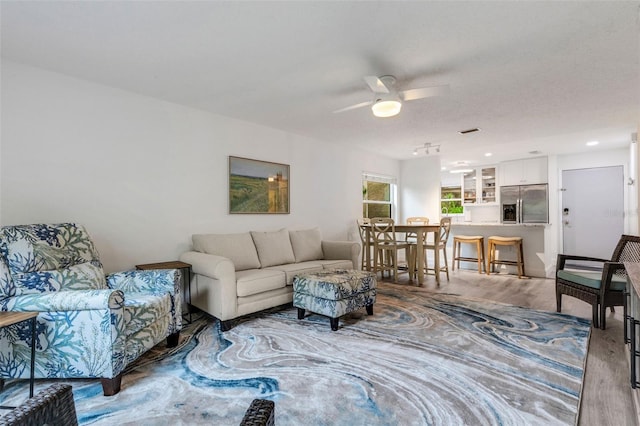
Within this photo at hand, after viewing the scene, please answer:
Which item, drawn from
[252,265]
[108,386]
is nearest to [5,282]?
[108,386]

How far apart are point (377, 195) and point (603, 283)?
4.03 metres

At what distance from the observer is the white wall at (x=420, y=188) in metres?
6.45

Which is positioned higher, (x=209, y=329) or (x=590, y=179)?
(x=590, y=179)

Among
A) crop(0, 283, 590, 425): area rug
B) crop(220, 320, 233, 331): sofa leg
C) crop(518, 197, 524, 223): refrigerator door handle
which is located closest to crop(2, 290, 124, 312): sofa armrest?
crop(0, 283, 590, 425): area rug

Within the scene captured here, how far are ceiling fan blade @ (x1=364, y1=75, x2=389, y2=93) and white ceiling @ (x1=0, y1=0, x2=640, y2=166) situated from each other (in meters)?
0.18

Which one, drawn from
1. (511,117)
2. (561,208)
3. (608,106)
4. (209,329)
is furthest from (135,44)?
(561,208)

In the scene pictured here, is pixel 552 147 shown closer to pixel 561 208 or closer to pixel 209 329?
pixel 561 208

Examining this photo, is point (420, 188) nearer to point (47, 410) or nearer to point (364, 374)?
point (364, 374)

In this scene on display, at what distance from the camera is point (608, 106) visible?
3.48m

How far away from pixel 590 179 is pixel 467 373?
6.11 m

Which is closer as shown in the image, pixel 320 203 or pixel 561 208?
pixel 320 203

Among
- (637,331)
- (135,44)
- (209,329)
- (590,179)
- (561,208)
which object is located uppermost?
(135,44)

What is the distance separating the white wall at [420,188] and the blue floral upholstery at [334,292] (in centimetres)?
386

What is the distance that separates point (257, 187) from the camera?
411cm
